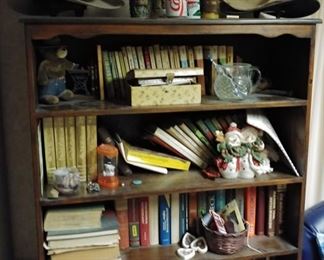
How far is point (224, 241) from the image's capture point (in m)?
1.60

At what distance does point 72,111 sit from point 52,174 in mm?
273

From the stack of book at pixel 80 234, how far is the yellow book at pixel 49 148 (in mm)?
132

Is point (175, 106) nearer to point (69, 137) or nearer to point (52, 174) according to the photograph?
point (69, 137)

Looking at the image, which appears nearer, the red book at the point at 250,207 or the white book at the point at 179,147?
the white book at the point at 179,147

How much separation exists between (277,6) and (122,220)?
0.98m

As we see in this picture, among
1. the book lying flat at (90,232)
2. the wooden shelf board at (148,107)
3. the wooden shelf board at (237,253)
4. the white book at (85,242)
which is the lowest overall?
the wooden shelf board at (237,253)

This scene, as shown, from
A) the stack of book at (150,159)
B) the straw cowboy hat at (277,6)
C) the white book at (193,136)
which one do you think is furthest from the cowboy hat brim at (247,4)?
the stack of book at (150,159)

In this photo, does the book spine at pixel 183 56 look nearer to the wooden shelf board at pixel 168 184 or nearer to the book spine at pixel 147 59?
the book spine at pixel 147 59

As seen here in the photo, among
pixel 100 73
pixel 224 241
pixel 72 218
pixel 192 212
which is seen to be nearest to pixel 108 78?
pixel 100 73

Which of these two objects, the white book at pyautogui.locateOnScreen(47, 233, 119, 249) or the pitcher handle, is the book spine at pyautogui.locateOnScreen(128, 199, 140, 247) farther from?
the pitcher handle

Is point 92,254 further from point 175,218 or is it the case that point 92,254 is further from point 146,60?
point 146,60

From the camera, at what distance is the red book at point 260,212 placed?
172 centimetres

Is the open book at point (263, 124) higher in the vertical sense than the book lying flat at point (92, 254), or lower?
higher

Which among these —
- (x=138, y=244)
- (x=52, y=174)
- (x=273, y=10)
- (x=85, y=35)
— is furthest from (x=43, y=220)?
(x=273, y=10)
